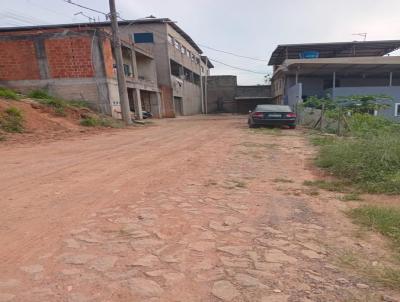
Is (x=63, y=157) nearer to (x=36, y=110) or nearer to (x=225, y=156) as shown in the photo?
(x=225, y=156)

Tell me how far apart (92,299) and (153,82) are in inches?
990

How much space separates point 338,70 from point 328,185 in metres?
23.2

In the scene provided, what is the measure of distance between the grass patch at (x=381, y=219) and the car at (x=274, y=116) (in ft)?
33.2

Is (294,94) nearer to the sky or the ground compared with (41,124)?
nearer to the sky

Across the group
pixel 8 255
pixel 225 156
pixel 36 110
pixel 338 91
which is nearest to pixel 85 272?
pixel 8 255

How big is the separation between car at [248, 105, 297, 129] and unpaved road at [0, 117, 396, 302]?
325 inches

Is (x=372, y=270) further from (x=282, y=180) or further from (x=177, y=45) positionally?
(x=177, y=45)

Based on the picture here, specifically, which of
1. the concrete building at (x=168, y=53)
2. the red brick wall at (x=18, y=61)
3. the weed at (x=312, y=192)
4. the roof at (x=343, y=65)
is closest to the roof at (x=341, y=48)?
the roof at (x=343, y=65)

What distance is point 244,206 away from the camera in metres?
3.48

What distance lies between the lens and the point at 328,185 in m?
4.29

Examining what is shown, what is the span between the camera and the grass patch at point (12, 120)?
9.60 metres

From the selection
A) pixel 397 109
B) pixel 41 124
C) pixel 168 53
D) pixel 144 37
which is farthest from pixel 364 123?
pixel 144 37

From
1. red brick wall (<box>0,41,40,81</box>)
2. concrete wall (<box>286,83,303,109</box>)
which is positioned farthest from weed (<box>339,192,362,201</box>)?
red brick wall (<box>0,41,40,81</box>)

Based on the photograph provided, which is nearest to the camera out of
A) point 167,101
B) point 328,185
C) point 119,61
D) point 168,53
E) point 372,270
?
point 372,270
